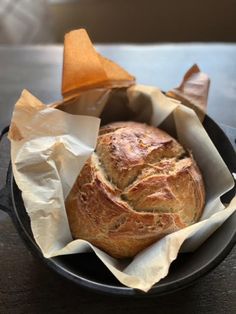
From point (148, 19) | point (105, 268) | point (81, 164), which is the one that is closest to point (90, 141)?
point (81, 164)

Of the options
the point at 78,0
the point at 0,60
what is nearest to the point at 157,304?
the point at 0,60

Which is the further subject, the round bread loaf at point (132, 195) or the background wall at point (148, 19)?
the background wall at point (148, 19)

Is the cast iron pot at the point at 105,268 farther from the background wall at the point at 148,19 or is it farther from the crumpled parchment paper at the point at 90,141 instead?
the background wall at the point at 148,19

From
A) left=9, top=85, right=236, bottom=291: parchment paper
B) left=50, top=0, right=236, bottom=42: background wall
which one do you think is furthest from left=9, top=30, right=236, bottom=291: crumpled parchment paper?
left=50, top=0, right=236, bottom=42: background wall

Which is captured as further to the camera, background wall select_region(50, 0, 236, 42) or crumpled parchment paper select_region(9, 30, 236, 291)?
background wall select_region(50, 0, 236, 42)

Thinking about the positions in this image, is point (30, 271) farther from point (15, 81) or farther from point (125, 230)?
point (15, 81)

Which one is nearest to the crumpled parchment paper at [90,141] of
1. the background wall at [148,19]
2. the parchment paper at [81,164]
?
the parchment paper at [81,164]

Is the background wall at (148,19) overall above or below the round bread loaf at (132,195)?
above

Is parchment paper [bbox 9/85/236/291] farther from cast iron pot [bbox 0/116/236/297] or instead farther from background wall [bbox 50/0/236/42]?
background wall [bbox 50/0/236/42]
